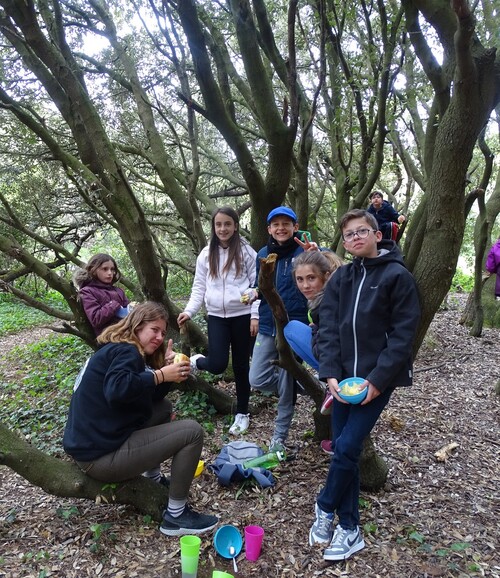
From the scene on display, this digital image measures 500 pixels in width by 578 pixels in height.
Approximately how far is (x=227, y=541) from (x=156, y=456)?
58 cm

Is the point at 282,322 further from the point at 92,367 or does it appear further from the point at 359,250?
the point at 92,367

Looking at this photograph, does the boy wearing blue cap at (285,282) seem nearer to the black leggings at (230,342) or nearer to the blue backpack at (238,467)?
the blue backpack at (238,467)

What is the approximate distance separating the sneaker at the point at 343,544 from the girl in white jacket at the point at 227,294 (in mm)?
1433

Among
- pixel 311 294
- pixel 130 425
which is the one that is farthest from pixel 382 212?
pixel 130 425

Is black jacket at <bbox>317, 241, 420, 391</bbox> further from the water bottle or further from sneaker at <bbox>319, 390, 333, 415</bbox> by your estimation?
the water bottle

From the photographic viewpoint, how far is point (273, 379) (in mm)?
3467

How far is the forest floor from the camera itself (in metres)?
2.22

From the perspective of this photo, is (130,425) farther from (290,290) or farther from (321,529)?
(290,290)

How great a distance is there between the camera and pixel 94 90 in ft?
22.9

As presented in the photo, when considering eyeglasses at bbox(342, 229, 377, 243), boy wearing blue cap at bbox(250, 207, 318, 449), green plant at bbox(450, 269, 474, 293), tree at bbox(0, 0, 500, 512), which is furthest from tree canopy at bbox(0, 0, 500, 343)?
green plant at bbox(450, 269, 474, 293)

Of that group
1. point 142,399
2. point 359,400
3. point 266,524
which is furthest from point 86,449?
point 359,400

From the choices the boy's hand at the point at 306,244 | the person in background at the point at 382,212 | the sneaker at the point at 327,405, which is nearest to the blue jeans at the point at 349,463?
the sneaker at the point at 327,405

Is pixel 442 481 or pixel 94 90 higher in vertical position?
pixel 94 90

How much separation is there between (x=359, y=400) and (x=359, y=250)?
2.48 feet
